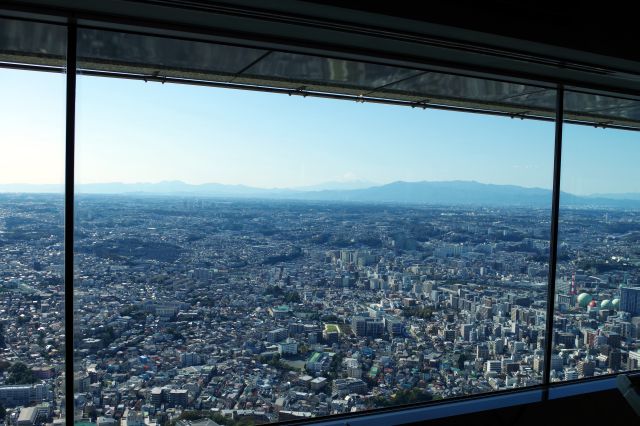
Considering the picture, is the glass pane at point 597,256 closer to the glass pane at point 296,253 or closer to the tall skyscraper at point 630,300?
the tall skyscraper at point 630,300

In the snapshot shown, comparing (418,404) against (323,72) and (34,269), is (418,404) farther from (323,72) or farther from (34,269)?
(34,269)

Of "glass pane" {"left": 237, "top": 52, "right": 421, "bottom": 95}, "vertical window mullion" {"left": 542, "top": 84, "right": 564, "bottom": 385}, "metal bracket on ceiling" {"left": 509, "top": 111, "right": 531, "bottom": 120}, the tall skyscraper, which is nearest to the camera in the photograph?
"glass pane" {"left": 237, "top": 52, "right": 421, "bottom": 95}

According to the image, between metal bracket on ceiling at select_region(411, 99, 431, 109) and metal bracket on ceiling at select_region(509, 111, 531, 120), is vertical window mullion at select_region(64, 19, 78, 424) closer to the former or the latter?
metal bracket on ceiling at select_region(411, 99, 431, 109)

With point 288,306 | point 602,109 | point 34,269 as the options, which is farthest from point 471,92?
point 34,269

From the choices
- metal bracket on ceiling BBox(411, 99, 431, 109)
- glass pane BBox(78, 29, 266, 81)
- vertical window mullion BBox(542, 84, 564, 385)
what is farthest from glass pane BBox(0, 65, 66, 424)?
vertical window mullion BBox(542, 84, 564, 385)

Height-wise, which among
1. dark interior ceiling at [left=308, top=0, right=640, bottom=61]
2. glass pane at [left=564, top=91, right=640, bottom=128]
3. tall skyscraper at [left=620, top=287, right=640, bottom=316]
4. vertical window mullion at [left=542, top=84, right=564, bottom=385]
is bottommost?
tall skyscraper at [left=620, top=287, right=640, bottom=316]

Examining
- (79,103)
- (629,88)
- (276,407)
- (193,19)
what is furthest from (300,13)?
(629,88)

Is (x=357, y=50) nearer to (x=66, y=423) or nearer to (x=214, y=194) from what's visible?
(x=214, y=194)

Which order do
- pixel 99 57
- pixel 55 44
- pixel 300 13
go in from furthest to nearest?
pixel 99 57 < pixel 55 44 < pixel 300 13
